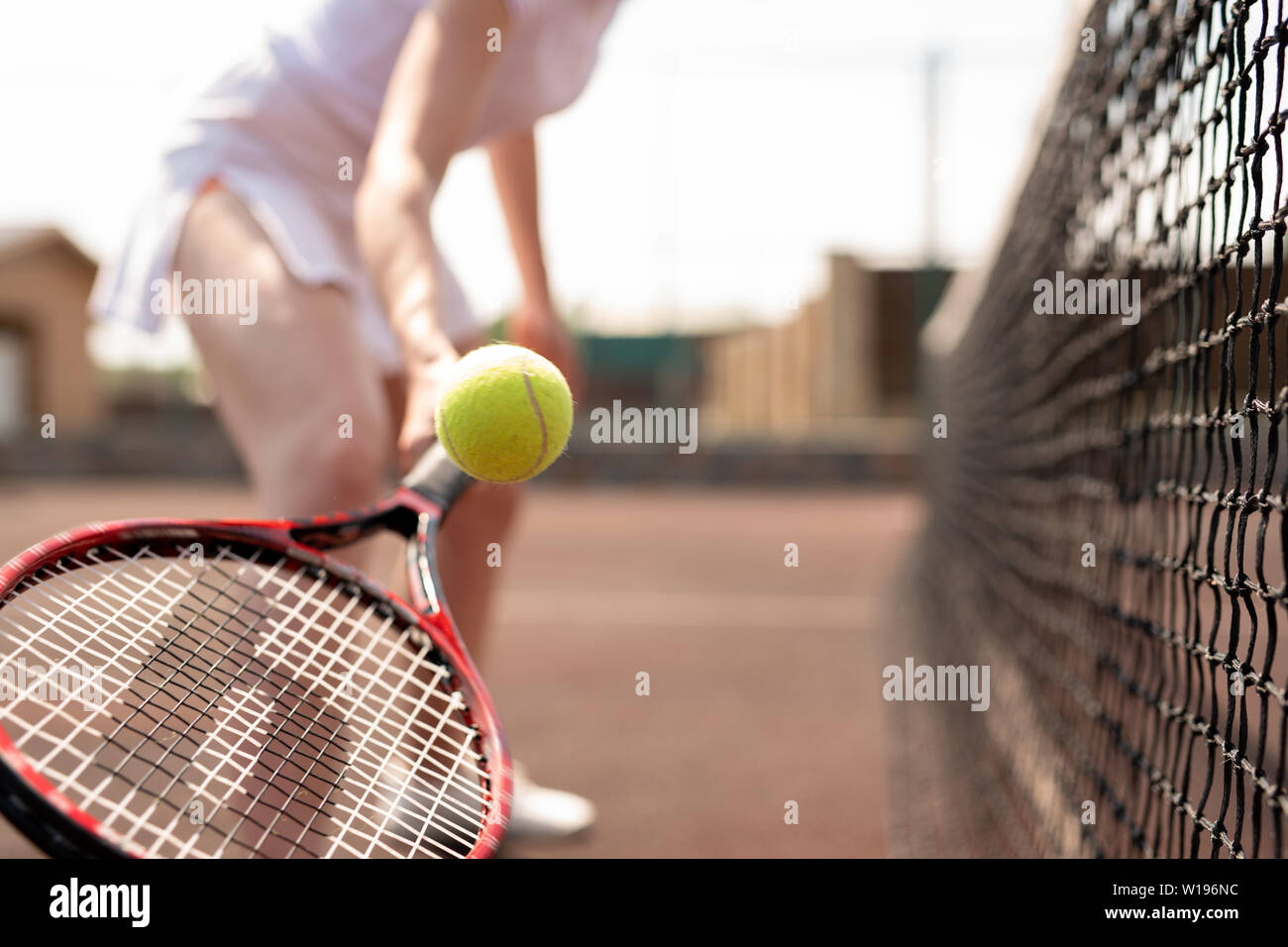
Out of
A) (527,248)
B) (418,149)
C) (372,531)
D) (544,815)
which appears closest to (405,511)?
(372,531)

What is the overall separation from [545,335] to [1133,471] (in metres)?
0.91

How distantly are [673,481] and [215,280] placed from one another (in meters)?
9.90

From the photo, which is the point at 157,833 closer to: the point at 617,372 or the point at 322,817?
the point at 322,817

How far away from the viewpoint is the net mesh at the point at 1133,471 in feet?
3.74

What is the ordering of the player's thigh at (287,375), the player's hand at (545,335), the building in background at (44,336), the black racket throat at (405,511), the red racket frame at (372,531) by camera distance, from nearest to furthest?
1. the red racket frame at (372,531)
2. the black racket throat at (405,511)
3. the player's thigh at (287,375)
4. the player's hand at (545,335)
5. the building in background at (44,336)

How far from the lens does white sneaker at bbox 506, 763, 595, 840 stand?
2.04 m

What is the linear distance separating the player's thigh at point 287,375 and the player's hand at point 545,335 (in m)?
0.44

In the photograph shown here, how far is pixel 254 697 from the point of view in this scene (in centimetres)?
117

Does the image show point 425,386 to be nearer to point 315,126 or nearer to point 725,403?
point 315,126

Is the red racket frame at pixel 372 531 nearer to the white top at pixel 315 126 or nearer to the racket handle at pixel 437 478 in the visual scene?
the racket handle at pixel 437 478

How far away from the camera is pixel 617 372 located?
11.0m

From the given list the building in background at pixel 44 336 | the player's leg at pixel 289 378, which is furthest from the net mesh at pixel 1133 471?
the building in background at pixel 44 336

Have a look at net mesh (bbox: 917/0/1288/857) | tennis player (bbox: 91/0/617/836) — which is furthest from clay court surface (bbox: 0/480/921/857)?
tennis player (bbox: 91/0/617/836)
